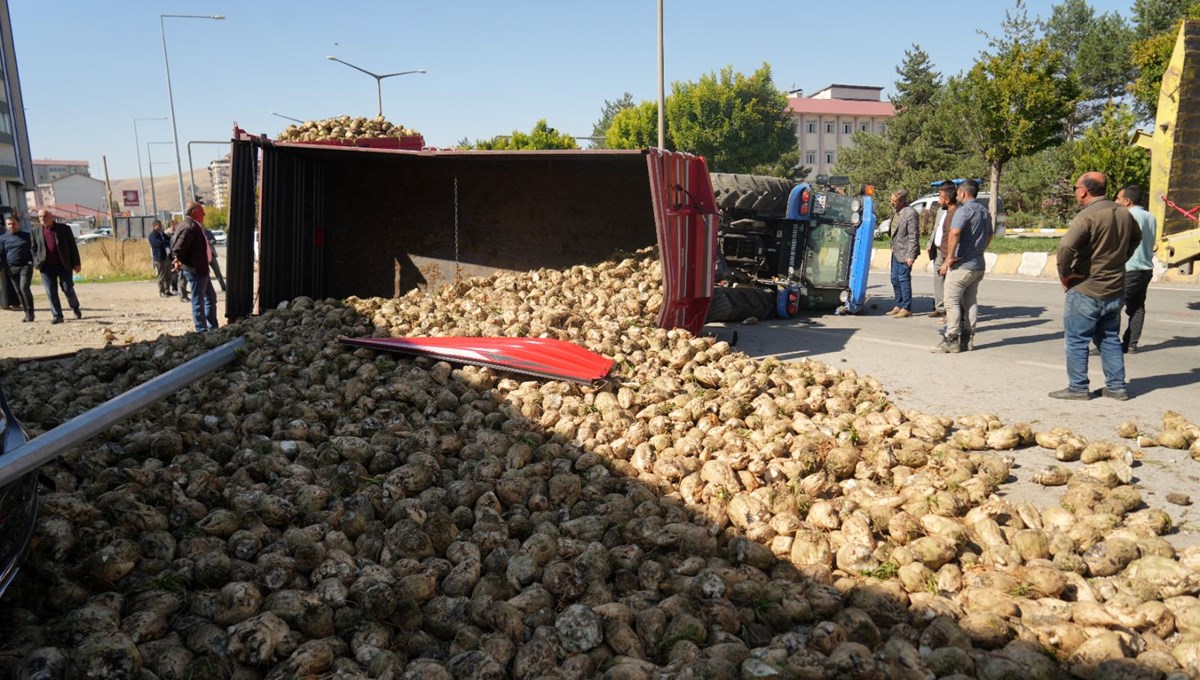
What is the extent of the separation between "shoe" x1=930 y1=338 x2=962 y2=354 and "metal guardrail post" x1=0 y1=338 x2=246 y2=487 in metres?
7.02

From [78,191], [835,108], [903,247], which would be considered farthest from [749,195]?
[78,191]

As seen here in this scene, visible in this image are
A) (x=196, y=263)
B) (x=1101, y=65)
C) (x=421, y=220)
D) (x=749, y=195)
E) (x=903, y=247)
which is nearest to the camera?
(x=421, y=220)

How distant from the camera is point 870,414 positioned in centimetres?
555

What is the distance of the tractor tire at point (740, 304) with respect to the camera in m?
10.7

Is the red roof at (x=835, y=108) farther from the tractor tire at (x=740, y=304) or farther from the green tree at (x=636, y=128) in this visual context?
the tractor tire at (x=740, y=304)

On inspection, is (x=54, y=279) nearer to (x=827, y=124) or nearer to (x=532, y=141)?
(x=532, y=141)

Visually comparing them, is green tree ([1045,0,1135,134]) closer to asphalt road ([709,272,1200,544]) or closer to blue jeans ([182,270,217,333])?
asphalt road ([709,272,1200,544])

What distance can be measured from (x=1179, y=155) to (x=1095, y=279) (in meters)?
7.30

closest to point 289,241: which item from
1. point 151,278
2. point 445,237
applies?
point 445,237

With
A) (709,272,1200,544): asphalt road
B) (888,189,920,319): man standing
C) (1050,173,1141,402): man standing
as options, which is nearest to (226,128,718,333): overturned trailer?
(709,272,1200,544): asphalt road

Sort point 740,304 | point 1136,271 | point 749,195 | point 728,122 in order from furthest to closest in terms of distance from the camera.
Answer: point 728,122, point 749,195, point 740,304, point 1136,271

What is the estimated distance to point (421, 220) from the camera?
31.4 feet

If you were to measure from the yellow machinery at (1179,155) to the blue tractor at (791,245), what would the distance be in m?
4.26

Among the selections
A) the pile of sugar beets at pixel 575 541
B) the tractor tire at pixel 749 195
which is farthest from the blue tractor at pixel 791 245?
the pile of sugar beets at pixel 575 541
